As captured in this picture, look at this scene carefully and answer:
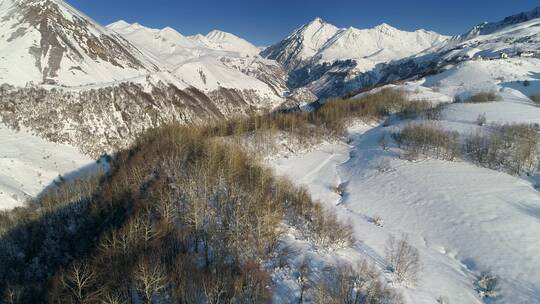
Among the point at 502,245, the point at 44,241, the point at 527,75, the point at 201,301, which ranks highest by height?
the point at 527,75

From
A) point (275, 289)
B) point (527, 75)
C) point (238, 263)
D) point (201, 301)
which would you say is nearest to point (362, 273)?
point (275, 289)

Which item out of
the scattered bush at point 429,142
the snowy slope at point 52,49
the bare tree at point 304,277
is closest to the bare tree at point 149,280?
the bare tree at point 304,277

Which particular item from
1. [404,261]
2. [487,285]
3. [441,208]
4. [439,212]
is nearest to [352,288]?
[404,261]

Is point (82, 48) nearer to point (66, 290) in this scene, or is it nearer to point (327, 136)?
point (327, 136)

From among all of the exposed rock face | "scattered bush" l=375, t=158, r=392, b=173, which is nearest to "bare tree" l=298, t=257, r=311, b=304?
"scattered bush" l=375, t=158, r=392, b=173

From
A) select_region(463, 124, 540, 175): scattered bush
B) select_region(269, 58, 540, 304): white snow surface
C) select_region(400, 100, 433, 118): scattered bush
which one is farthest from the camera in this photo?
select_region(400, 100, 433, 118): scattered bush

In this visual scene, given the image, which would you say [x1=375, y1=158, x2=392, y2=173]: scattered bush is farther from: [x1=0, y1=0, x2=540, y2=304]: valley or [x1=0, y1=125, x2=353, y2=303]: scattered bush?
[x1=0, y1=125, x2=353, y2=303]: scattered bush

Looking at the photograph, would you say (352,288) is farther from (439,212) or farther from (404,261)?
(439,212)

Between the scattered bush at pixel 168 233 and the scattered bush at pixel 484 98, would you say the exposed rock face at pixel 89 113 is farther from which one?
the scattered bush at pixel 484 98
